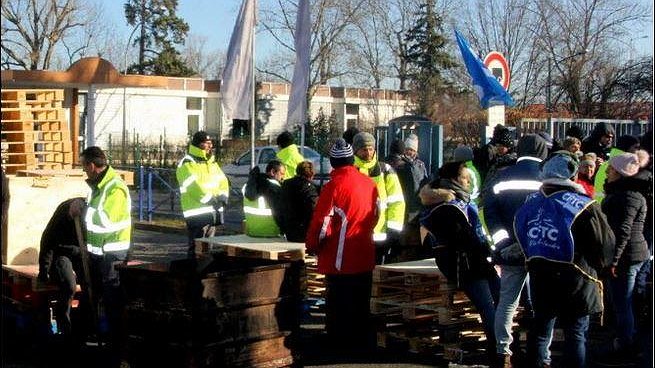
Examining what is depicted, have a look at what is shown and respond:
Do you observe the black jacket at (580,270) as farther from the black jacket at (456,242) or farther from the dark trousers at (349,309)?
the dark trousers at (349,309)

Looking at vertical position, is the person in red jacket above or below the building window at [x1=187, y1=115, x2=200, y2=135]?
below

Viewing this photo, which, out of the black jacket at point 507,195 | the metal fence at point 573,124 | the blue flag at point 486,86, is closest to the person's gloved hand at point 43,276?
the black jacket at point 507,195

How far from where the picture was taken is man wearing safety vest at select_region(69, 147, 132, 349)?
8617 mm

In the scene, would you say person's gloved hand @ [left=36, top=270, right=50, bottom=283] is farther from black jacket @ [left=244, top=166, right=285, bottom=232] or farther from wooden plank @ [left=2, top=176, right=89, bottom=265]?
black jacket @ [left=244, top=166, right=285, bottom=232]

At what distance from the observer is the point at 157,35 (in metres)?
70.9

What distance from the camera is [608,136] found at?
1238 centimetres

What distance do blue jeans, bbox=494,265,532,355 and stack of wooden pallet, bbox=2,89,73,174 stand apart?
702 centimetres

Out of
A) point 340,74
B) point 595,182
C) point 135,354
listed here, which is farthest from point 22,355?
point 340,74

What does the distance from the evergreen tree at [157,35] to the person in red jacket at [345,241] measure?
62.7m

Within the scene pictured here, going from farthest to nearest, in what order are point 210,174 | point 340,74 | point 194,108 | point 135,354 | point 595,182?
point 194,108
point 340,74
point 210,174
point 595,182
point 135,354

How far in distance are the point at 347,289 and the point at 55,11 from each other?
49.8 m

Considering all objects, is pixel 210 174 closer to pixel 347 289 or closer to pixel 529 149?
pixel 347 289

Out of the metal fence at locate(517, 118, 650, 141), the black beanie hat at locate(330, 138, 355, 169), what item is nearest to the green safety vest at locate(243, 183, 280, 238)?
the black beanie hat at locate(330, 138, 355, 169)

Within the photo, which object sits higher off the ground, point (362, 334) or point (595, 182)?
point (595, 182)
